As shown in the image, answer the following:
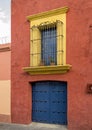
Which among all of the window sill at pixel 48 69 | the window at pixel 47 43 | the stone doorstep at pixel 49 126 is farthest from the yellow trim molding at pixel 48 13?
the stone doorstep at pixel 49 126

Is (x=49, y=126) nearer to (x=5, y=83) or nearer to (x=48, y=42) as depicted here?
(x=5, y=83)

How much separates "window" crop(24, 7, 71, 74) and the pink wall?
58.2 inches

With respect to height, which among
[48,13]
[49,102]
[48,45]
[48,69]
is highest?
[48,13]

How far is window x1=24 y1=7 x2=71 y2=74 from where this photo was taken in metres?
11.7

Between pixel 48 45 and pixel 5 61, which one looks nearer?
pixel 48 45

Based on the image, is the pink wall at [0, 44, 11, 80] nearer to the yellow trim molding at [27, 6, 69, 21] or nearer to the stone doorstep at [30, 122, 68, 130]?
the yellow trim molding at [27, 6, 69, 21]

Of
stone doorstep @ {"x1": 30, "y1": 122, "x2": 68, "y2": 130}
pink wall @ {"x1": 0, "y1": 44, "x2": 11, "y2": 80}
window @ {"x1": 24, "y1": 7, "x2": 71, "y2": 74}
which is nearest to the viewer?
stone doorstep @ {"x1": 30, "y1": 122, "x2": 68, "y2": 130}

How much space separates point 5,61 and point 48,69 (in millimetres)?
2995

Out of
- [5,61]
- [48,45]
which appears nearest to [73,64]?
[48,45]

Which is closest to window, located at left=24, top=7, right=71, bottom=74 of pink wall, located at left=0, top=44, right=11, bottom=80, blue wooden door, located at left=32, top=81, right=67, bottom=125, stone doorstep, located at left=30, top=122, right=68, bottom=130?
blue wooden door, located at left=32, top=81, right=67, bottom=125

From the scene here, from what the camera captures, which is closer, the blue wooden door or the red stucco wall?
the red stucco wall

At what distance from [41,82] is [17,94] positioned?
1465 millimetres

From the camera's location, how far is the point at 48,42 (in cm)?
1252

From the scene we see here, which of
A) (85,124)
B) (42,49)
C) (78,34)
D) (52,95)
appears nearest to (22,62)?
(42,49)
